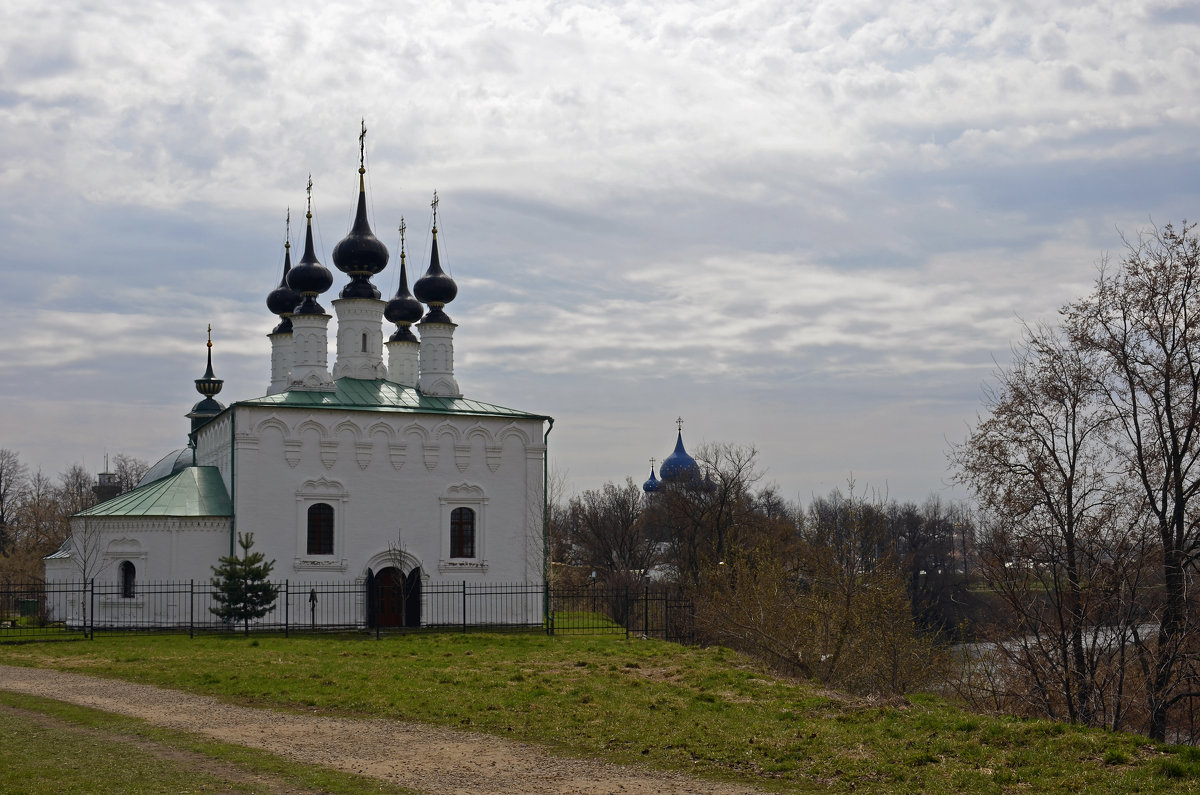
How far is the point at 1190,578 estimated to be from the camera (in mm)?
14961

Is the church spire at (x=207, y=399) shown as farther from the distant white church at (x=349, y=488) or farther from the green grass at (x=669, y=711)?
the green grass at (x=669, y=711)

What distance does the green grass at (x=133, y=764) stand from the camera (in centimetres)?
884

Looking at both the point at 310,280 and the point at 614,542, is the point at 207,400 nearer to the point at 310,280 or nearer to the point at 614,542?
the point at 310,280

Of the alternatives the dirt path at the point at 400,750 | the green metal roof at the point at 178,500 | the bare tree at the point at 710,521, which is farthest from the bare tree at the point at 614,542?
the dirt path at the point at 400,750

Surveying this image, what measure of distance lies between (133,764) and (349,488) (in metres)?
17.7

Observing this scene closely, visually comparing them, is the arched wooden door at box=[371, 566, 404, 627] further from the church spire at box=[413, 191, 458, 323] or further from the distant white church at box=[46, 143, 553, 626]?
the church spire at box=[413, 191, 458, 323]

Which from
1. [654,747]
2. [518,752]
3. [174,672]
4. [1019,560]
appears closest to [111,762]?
[518,752]

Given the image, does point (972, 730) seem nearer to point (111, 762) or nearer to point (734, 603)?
point (111, 762)

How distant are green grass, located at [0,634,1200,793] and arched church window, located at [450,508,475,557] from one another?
749 cm

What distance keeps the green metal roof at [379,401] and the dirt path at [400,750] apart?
13613 millimetres

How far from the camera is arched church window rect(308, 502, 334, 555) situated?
26.9 m

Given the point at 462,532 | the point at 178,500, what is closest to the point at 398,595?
the point at 462,532

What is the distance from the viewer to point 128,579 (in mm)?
26000

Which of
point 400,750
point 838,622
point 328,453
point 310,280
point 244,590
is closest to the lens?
point 400,750
